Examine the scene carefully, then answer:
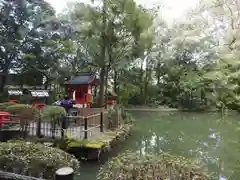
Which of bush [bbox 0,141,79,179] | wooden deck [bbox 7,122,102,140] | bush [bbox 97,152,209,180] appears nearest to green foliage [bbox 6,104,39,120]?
wooden deck [bbox 7,122,102,140]

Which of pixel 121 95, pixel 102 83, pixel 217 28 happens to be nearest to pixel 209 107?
pixel 121 95

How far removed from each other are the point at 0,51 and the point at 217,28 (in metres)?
13.1

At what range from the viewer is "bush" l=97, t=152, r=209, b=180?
169 inches

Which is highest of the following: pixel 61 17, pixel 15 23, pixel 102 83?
pixel 61 17

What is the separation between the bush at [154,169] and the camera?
4.30 metres

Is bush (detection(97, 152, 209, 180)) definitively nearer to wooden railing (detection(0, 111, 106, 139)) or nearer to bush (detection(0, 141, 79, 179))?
bush (detection(0, 141, 79, 179))

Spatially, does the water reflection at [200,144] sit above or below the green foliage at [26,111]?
below

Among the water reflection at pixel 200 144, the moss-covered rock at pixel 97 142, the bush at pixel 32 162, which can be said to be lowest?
the water reflection at pixel 200 144

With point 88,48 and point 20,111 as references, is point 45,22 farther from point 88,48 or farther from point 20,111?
point 20,111

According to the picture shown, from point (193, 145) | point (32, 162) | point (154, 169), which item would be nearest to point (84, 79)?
point (193, 145)

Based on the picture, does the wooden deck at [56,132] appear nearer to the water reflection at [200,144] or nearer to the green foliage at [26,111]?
the green foliage at [26,111]

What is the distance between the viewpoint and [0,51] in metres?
18.8

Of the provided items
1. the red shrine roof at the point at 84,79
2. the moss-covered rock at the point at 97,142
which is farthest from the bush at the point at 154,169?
the red shrine roof at the point at 84,79

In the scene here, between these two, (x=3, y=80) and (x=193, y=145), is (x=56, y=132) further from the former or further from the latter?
(x=3, y=80)
